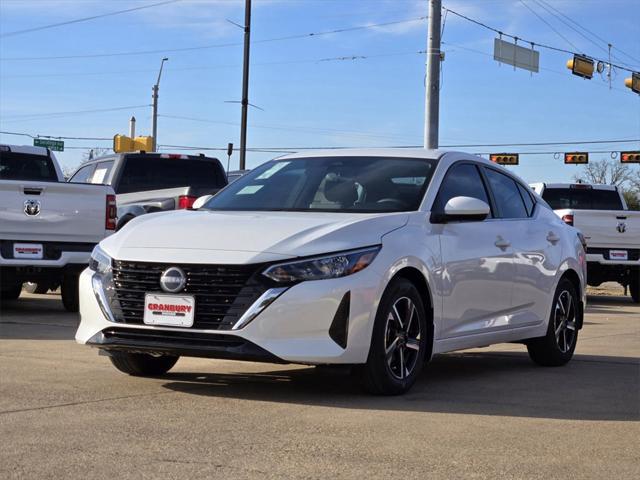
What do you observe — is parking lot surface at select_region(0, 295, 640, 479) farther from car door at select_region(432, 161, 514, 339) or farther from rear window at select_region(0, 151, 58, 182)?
rear window at select_region(0, 151, 58, 182)

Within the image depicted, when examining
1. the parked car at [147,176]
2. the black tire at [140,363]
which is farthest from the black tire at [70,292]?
the black tire at [140,363]

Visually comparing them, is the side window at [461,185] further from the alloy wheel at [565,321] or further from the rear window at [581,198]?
the rear window at [581,198]

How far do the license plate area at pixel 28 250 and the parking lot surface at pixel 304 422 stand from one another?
142 inches

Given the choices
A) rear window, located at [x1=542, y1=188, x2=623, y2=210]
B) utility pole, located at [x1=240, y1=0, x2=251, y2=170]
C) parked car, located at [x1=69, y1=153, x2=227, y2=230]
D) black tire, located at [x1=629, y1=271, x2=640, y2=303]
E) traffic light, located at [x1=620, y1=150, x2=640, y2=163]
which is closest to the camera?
parked car, located at [x1=69, y1=153, x2=227, y2=230]

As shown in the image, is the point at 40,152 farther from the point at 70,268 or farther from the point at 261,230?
the point at 261,230

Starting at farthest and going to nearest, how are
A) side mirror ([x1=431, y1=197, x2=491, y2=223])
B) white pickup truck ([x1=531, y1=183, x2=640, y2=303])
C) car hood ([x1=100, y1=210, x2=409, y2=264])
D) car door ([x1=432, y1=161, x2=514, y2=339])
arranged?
white pickup truck ([x1=531, y1=183, x2=640, y2=303]) < car door ([x1=432, y1=161, x2=514, y2=339]) < side mirror ([x1=431, y1=197, x2=491, y2=223]) < car hood ([x1=100, y1=210, x2=409, y2=264])

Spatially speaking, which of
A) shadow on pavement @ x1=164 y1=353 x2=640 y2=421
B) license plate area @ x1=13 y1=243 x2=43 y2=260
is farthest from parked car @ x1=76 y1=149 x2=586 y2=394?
license plate area @ x1=13 y1=243 x2=43 y2=260

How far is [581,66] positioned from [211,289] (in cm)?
2680

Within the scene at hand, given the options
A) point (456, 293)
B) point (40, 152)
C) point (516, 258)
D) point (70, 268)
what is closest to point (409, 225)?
point (456, 293)

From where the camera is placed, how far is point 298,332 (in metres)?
6.46

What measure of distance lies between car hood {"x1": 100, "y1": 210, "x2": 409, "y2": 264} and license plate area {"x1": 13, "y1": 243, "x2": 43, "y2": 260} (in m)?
5.71

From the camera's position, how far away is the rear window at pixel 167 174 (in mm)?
17328

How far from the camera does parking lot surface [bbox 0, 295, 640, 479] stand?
16.2 feet

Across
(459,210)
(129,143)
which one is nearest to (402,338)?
(459,210)
